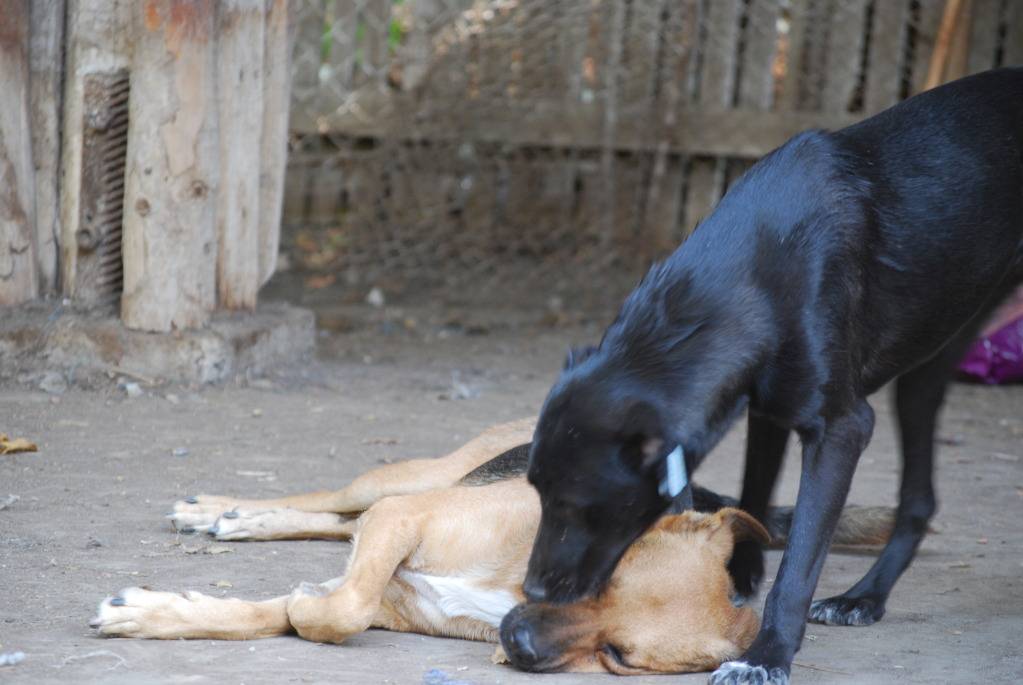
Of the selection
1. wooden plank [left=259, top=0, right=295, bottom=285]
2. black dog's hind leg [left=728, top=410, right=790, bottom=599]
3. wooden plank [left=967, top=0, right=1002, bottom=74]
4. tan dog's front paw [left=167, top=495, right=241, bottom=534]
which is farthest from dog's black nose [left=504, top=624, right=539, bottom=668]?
wooden plank [left=967, top=0, right=1002, bottom=74]

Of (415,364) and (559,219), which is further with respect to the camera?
(559,219)

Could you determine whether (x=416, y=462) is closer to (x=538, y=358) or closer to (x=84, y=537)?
(x=84, y=537)

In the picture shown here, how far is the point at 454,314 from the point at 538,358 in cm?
113

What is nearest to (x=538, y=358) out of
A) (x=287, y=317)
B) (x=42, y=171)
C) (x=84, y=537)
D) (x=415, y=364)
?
(x=415, y=364)

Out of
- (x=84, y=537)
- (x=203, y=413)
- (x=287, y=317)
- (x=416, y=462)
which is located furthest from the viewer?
(x=287, y=317)

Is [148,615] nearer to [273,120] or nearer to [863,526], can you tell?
[863,526]

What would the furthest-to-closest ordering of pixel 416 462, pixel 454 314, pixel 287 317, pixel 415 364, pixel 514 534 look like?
pixel 454 314 → pixel 415 364 → pixel 287 317 → pixel 416 462 → pixel 514 534

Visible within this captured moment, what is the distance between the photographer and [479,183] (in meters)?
9.51

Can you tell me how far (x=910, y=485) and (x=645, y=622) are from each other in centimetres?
145

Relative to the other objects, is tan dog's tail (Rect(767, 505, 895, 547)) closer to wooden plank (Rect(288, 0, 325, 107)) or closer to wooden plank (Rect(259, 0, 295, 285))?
wooden plank (Rect(259, 0, 295, 285))

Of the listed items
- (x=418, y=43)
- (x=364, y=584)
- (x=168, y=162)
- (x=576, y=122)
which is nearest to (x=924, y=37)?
(x=576, y=122)

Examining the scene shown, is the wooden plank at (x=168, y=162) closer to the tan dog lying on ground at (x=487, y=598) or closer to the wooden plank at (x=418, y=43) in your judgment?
the tan dog lying on ground at (x=487, y=598)

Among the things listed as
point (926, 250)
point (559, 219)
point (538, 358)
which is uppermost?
point (926, 250)

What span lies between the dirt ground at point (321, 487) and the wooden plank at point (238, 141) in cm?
58
